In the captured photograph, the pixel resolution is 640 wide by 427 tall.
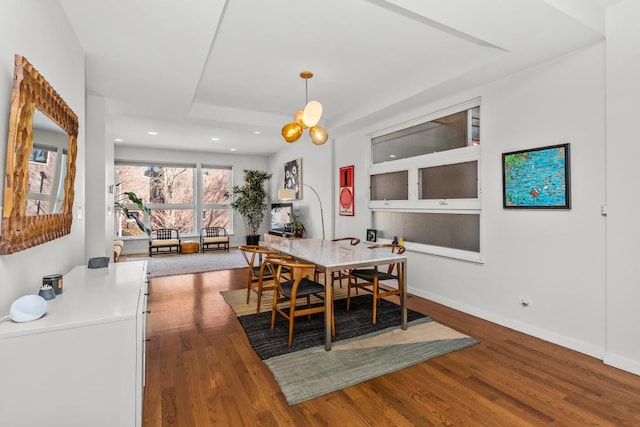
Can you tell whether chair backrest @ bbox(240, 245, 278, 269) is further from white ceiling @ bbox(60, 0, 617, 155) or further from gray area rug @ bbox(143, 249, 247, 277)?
gray area rug @ bbox(143, 249, 247, 277)

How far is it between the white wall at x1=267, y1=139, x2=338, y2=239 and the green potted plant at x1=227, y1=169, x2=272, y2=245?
1057mm

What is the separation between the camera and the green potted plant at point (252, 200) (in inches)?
345

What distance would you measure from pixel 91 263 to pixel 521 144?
13.0 ft

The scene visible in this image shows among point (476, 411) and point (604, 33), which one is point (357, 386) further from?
point (604, 33)

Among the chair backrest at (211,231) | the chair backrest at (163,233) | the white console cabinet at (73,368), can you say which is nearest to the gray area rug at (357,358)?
the white console cabinet at (73,368)

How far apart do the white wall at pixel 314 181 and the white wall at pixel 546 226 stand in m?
2.67

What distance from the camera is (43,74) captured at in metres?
1.84

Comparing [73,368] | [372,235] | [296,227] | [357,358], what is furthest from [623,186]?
[296,227]

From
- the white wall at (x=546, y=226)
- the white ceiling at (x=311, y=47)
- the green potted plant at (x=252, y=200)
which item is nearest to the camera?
the white ceiling at (x=311, y=47)

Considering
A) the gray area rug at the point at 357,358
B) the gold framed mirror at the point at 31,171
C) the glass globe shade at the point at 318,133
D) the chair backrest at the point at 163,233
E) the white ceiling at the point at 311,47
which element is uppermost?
the white ceiling at the point at 311,47

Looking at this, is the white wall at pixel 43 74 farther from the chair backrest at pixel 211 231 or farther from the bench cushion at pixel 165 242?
the chair backrest at pixel 211 231

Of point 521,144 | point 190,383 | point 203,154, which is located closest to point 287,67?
point 521,144

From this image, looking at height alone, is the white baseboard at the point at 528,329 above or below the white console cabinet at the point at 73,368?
below

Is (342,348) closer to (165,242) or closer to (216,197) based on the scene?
(165,242)
